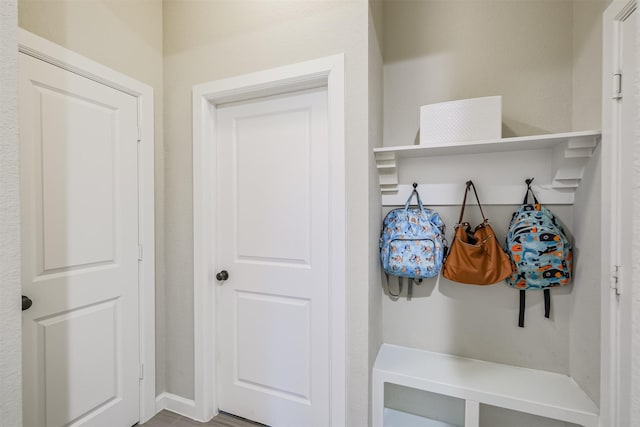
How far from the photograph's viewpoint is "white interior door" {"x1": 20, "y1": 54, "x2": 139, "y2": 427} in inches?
49.5

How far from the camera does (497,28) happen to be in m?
1.48

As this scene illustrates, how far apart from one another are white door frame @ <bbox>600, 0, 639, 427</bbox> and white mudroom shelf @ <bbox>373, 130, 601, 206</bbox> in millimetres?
107

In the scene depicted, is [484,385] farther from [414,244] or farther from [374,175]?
[374,175]

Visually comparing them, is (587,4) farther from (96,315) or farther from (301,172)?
(96,315)

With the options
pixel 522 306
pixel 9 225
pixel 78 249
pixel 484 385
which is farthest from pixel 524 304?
pixel 78 249

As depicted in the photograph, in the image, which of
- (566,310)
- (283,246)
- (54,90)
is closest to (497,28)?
(566,310)

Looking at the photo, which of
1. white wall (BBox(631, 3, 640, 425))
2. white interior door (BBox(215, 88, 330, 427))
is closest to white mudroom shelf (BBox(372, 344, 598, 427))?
white interior door (BBox(215, 88, 330, 427))

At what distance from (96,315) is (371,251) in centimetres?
148

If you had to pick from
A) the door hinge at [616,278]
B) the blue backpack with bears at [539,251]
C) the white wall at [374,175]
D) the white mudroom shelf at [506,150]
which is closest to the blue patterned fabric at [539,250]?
the blue backpack with bears at [539,251]

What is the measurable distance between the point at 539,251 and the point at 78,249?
2.21 meters

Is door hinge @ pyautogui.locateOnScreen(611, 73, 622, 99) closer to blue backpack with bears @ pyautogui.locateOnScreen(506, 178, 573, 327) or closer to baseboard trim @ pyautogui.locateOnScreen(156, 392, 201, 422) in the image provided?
blue backpack with bears @ pyautogui.locateOnScreen(506, 178, 573, 327)

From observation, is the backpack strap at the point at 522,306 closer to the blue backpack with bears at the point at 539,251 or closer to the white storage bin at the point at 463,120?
the blue backpack with bears at the point at 539,251

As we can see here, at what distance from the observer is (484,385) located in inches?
51.3

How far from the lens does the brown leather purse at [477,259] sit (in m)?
1.37
